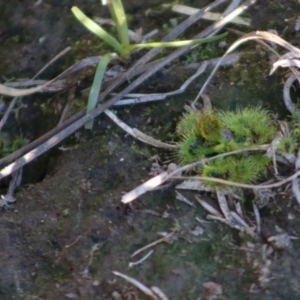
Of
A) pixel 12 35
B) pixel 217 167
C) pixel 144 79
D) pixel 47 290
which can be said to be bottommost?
pixel 47 290

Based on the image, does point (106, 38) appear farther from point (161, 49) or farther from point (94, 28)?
point (161, 49)

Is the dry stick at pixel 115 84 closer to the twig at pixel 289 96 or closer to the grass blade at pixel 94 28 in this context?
the grass blade at pixel 94 28

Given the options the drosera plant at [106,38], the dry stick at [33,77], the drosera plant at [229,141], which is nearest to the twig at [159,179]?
the drosera plant at [229,141]

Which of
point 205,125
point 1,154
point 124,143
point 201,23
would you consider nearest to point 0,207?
point 1,154

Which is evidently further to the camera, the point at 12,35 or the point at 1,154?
the point at 12,35

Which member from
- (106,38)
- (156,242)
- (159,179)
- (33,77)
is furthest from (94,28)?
(156,242)

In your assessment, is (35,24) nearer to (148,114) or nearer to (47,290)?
(148,114)
